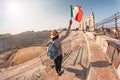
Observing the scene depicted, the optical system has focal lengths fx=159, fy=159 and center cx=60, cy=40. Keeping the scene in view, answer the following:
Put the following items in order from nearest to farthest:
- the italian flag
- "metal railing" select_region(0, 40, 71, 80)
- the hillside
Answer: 1. "metal railing" select_region(0, 40, 71, 80)
2. the italian flag
3. the hillside

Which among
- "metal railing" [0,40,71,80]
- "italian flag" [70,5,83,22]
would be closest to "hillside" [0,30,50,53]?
"metal railing" [0,40,71,80]

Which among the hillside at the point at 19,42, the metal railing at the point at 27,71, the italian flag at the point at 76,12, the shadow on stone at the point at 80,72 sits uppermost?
the italian flag at the point at 76,12

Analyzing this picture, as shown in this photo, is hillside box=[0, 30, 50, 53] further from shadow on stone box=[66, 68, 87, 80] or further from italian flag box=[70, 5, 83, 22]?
shadow on stone box=[66, 68, 87, 80]

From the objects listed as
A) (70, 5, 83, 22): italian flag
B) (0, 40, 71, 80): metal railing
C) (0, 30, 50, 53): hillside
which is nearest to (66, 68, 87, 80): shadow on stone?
(0, 40, 71, 80): metal railing

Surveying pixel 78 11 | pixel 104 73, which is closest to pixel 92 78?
pixel 104 73

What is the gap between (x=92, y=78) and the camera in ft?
13.8

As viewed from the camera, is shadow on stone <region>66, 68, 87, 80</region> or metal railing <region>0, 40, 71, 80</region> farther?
metal railing <region>0, 40, 71, 80</region>

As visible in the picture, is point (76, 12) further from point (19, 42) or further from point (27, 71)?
point (19, 42)

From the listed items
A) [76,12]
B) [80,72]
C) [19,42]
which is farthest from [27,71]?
[19,42]

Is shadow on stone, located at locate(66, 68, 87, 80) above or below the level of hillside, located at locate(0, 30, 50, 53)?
above

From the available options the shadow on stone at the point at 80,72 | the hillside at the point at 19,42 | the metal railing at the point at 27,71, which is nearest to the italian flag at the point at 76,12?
the metal railing at the point at 27,71

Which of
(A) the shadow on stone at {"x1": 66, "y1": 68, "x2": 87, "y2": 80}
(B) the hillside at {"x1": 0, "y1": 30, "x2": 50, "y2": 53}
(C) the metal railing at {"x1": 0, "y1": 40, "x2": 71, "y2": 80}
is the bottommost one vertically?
(B) the hillside at {"x1": 0, "y1": 30, "x2": 50, "y2": 53}

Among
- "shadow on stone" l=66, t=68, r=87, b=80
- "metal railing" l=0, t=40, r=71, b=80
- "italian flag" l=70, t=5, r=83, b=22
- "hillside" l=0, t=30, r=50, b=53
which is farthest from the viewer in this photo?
"hillside" l=0, t=30, r=50, b=53

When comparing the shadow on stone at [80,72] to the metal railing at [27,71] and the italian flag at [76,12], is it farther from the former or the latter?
the italian flag at [76,12]
